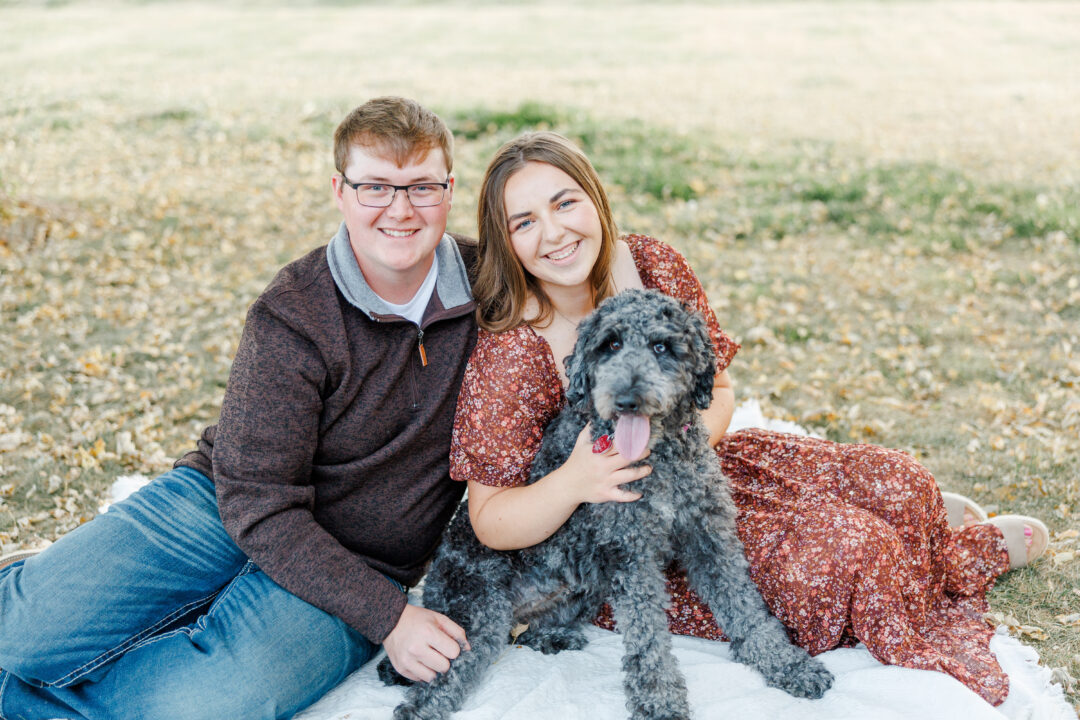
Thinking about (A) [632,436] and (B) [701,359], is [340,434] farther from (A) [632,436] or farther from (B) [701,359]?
(B) [701,359]

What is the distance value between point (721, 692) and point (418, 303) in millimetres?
1831

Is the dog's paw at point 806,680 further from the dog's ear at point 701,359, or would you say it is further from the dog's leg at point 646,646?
the dog's ear at point 701,359

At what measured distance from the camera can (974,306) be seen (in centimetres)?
738

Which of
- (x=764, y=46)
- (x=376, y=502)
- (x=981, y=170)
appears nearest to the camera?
(x=376, y=502)

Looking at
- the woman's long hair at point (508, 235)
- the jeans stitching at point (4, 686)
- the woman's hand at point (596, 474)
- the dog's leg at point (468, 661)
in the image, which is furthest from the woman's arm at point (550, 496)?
the jeans stitching at point (4, 686)

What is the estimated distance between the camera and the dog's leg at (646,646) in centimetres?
294

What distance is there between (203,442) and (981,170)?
10.1 m

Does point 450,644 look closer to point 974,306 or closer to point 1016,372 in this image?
point 1016,372

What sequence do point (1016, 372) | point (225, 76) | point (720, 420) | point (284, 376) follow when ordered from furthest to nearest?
point (225, 76) → point (1016, 372) → point (720, 420) → point (284, 376)

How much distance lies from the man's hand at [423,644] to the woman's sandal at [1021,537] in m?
2.46

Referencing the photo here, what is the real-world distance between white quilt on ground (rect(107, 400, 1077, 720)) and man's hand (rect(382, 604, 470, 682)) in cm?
19

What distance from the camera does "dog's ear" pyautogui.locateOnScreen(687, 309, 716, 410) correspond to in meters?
2.92

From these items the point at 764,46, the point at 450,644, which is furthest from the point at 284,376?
the point at 764,46

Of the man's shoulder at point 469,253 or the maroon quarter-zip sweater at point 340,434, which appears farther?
the man's shoulder at point 469,253
